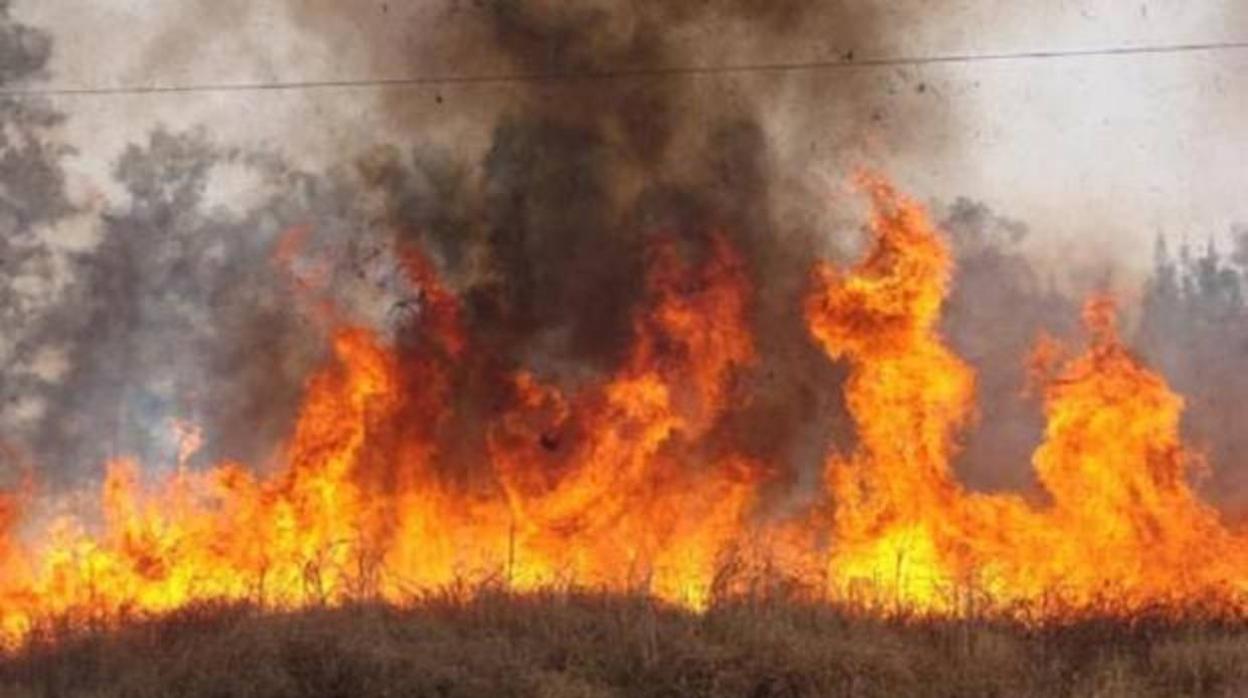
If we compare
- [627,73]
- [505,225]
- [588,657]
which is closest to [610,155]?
[627,73]

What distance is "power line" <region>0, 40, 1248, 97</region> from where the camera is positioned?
17.9 m

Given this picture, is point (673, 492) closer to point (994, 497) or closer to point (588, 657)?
point (994, 497)

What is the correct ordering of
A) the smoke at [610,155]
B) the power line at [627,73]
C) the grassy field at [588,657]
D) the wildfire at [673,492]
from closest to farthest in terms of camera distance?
the grassy field at [588,657] < the wildfire at [673,492] < the power line at [627,73] < the smoke at [610,155]

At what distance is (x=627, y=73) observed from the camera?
18234 mm

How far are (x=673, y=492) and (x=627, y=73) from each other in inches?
187

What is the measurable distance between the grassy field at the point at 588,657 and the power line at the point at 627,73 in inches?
262

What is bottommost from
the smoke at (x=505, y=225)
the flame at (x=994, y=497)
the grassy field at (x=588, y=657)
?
the grassy field at (x=588, y=657)

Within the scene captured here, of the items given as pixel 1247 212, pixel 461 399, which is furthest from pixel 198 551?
pixel 1247 212

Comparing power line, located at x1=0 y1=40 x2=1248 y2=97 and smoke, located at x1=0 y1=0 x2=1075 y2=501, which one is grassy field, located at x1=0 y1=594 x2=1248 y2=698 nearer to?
smoke, located at x1=0 y1=0 x2=1075 y2=501

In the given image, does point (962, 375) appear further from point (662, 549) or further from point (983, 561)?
point (662, 549)

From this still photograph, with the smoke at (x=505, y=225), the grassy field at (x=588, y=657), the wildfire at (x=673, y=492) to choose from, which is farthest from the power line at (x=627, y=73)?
the grassy field at (x=588, y=657)

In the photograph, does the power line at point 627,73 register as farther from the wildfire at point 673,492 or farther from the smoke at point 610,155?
the wildfire at point 673,492

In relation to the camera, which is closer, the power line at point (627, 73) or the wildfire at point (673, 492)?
the wildfire at point (673, 492)

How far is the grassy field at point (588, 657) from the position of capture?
1194cm
